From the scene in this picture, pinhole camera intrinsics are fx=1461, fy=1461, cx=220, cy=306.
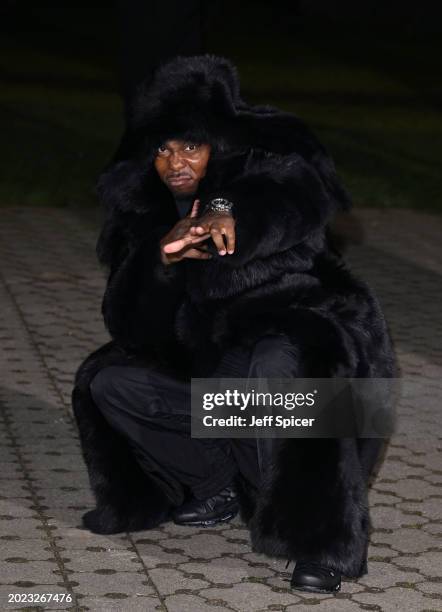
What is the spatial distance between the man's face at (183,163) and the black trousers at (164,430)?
587 mm

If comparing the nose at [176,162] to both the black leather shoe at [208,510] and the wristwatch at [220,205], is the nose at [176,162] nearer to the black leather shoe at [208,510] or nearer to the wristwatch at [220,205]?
the wristwatch at [220,205]

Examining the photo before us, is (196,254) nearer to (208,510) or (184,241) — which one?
(184,241)

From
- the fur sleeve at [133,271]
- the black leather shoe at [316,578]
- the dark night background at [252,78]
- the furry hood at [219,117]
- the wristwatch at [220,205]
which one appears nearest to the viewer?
the black leather shoe at [316,578]

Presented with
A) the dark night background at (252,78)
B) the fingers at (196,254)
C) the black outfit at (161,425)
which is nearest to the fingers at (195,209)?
the fingers at (196,254)

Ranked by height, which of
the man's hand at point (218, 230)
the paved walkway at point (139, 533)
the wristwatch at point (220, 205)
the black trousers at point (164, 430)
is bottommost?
the paved walkway at point (139, 533)

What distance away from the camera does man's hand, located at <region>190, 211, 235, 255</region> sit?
4.45 meters

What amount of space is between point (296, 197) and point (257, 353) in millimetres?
510

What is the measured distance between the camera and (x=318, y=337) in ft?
14.9

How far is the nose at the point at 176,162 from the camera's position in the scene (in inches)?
187

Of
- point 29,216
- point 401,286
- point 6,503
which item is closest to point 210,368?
point 6,503

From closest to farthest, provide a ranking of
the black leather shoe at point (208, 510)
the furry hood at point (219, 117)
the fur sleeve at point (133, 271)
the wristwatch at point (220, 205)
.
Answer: the wristwatch at point (220, 205) < the furry hood at point (219, 117) < the fur sleeve at point (133, 271) < the black leather shoe at point (208, 510)

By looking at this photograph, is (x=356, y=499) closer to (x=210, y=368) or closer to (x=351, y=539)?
(x=351, y=539)

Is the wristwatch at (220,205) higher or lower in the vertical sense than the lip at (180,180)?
lower

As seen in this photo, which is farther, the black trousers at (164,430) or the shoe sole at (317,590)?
the black trousers at (164,430)
